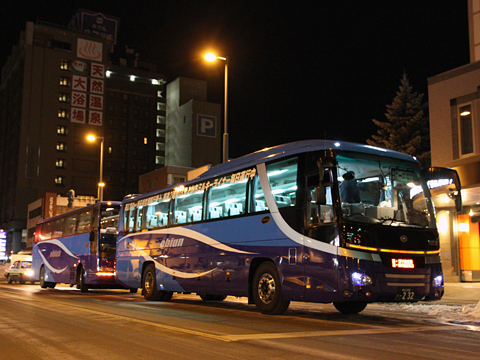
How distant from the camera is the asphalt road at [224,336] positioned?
6844mm

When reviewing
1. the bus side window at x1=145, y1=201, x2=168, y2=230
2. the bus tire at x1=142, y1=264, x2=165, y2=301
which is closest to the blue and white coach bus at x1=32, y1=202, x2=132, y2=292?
the bus tire at x1=142, y1=264, x2=165, y2=301

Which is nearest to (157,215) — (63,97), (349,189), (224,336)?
(349,189)

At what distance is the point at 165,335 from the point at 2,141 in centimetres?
11197

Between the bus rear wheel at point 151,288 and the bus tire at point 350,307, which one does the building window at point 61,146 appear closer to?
the bus rear wheel at point 151,288

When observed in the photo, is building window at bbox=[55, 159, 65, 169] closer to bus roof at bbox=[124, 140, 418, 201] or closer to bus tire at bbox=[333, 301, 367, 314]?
bus roof at bbox=[124, 140, 418, 201]

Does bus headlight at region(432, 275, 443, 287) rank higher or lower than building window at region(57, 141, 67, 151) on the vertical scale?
lower

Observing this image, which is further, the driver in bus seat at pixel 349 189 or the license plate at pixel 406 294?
the driver in bus seat at pixel 349 189

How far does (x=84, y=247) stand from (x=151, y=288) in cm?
721

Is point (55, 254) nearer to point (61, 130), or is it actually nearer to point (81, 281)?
point (81, 281)

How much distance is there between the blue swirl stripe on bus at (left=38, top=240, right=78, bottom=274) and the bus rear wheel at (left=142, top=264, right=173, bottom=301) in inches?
305

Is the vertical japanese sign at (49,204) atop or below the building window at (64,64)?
below

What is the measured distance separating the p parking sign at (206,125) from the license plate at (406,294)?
79.6m

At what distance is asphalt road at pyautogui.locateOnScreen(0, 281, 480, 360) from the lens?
6844mm

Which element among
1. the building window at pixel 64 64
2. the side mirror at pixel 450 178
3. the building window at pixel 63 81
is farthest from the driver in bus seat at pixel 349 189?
the building window at pixel 64 64
